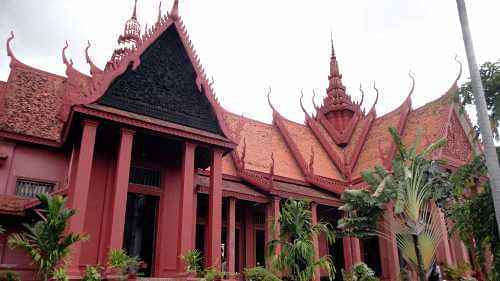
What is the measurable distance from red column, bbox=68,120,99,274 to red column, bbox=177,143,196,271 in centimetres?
197

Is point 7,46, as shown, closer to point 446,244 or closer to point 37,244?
point 37,244

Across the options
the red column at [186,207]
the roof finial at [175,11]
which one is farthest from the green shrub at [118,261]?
the roof finial at [175,11]

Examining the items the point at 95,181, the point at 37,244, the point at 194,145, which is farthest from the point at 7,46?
the point at 37,244

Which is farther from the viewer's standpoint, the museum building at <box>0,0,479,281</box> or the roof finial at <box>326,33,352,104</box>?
the roof finial at <box>326,33,352,104</box>

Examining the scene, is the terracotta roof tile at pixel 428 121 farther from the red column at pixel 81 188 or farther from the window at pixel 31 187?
the window at pixel 31 187

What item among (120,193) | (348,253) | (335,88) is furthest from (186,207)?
(335,88)

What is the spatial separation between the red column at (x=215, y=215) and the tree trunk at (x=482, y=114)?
546 cm

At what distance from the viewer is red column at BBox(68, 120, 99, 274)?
26.4 feet

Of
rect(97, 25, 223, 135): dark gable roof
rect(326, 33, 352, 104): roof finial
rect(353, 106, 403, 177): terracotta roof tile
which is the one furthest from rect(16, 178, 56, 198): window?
rect(326, 33, 352, 104): roof finial

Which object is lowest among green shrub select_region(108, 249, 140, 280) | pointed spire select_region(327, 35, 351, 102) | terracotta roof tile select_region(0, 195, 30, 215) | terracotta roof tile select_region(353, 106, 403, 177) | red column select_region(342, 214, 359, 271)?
green shrub select_region(108, 249, 140, 280)

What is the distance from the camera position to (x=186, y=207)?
9.60 metres

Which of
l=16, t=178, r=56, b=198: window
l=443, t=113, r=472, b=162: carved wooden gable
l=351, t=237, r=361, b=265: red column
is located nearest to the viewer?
l=16, t=178, r=56, b=198: window

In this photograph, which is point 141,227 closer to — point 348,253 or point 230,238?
point 230,238

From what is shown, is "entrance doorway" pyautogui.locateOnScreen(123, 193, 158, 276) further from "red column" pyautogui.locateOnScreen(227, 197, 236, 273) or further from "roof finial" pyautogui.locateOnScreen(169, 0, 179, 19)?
"roof finial" pyautogui.locateOnScreen(169, 0, 179, 19)
